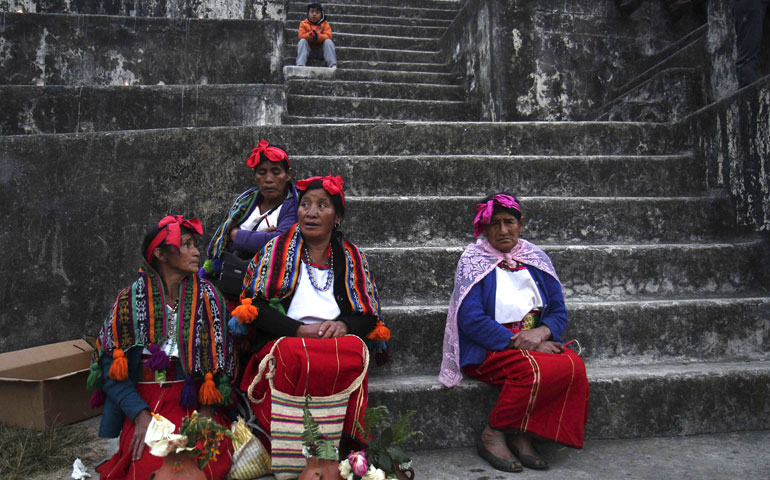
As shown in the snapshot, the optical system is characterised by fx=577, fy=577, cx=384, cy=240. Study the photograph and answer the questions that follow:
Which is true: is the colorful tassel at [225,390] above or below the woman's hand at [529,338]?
below

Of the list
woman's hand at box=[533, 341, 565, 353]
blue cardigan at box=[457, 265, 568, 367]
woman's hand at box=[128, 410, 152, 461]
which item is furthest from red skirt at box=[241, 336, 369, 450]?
woman's hand at box=[533, 341, 565, 353]

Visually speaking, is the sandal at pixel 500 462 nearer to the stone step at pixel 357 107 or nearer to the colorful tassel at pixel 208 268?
the colorful tassel at pixel 208 268

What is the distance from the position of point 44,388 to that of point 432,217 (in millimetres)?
2359

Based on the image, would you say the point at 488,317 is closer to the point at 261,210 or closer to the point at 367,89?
the point at 261,210

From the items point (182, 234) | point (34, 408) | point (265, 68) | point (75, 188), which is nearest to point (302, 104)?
point (265, 68)

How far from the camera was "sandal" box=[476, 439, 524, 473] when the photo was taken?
97.1 inches

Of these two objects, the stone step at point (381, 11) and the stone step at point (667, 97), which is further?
the stone step at point (381, 11)

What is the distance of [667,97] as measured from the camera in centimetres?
497

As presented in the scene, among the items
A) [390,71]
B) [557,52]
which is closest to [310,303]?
[390,71]

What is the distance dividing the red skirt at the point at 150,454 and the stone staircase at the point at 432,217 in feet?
2.35

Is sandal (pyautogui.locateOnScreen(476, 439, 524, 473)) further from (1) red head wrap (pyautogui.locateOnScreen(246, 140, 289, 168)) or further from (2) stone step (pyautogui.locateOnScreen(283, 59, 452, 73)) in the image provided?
(2) stone step (pyautogui.locateOnScreen(283, 59, 452, 73))

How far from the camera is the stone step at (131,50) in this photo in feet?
18.0

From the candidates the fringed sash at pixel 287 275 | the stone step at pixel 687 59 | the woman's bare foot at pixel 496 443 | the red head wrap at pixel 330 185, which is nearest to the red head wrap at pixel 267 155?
the red head wrap at pixel 330 185

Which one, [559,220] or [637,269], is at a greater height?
[559,220]
